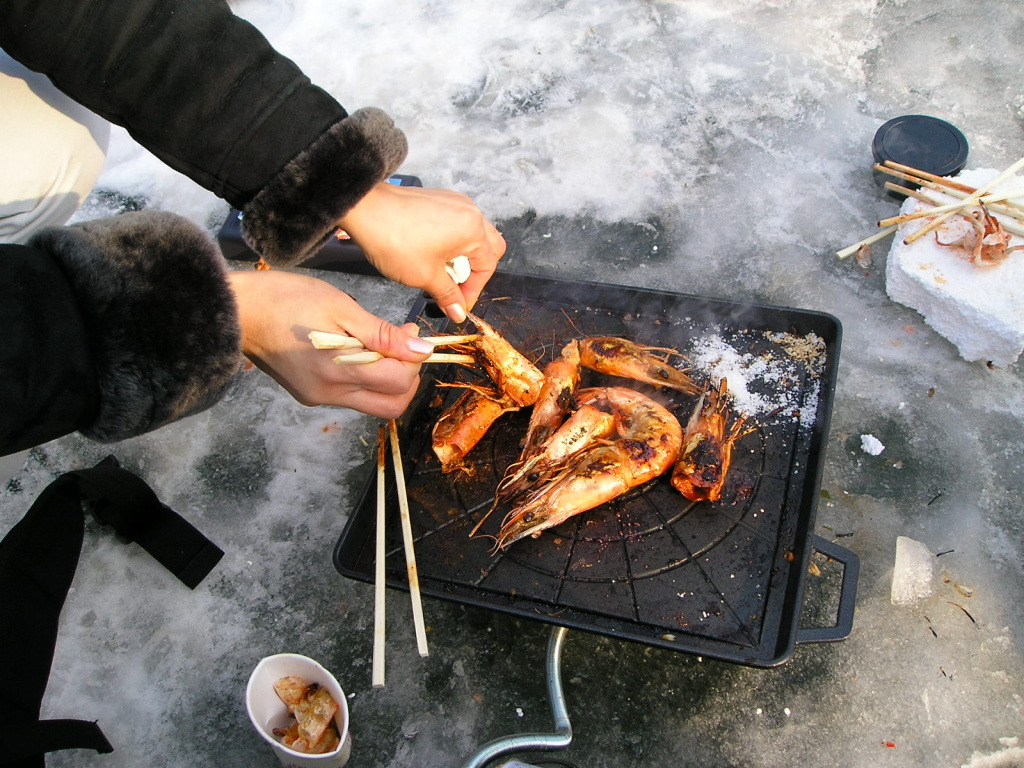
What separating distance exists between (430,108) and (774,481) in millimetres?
3965

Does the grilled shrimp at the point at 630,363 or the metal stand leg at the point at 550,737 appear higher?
the grilled shrimp at the point at 630,363

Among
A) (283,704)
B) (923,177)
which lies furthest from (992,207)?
(283,704)

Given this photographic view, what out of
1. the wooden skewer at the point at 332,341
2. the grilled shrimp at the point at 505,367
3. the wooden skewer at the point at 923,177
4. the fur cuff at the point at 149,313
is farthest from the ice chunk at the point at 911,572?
the fur cuff at the point at 149,313

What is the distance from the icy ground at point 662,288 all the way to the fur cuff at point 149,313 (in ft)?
4.77

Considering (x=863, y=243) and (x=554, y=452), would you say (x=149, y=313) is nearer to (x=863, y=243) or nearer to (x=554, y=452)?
(x=554, y=452)

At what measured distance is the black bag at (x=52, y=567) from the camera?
2.14 m

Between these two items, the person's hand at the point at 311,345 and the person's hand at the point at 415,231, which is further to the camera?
the person's hand at the point at 415,231

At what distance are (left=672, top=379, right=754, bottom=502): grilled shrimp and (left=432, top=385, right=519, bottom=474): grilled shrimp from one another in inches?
30.4

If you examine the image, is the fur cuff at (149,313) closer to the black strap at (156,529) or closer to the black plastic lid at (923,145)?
the black strap at (156,529)

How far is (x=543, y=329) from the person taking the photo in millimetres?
3402

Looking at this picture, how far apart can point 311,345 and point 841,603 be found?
2.21 metres

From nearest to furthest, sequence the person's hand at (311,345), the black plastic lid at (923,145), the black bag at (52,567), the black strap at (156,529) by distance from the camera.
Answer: the black bag at (52,567) → the person's hand at (311,345) → the black strap at (156,529) → the black plastic lid at (923,145)

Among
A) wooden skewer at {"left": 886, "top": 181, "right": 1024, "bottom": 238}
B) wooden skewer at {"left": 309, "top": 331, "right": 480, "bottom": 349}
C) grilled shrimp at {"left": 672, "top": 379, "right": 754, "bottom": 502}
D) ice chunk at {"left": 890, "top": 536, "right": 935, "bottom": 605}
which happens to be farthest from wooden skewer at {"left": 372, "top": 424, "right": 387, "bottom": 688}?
wooden skewer at {"left": 886, "top": 181, "right": 1024, "bottom": 238}

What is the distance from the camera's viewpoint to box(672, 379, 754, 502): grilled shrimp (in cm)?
270
